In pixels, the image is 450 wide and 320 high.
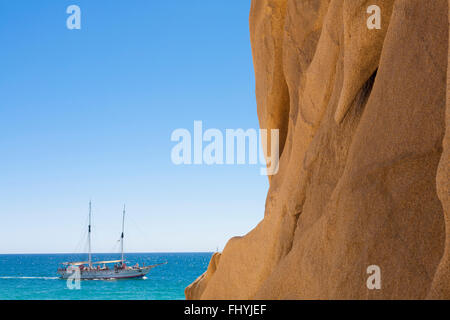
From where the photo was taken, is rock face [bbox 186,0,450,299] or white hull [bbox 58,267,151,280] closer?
rock face [bbox 186,0,450,299]

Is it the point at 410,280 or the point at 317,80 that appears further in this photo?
the point at 317,80

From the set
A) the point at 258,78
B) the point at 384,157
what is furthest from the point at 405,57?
the point at 258,78

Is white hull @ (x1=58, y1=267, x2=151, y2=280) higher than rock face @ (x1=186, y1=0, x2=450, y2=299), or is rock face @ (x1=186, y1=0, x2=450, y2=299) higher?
rock face @ (x1=186, y1=0, x2=450, y2=299)

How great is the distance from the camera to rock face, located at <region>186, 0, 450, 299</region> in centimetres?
446

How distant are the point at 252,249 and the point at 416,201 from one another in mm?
5438

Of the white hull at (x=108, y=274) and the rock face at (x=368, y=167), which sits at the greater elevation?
the rock face at (x=368, y=167)

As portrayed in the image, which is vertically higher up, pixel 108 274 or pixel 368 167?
pixel 368 167

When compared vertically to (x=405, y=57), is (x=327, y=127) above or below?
below

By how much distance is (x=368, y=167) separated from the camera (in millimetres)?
5191

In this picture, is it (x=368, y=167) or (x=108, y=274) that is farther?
(x=108, y=274)

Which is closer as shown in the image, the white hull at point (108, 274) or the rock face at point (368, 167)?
the rock face at point (368, 167)

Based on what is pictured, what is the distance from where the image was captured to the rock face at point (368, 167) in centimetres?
446

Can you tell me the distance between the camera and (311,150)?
7598 mm

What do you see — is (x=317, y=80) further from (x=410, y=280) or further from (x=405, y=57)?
(x=410, y=280)
